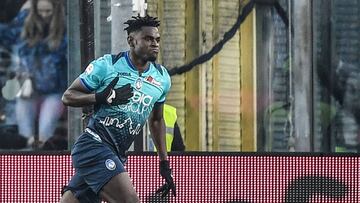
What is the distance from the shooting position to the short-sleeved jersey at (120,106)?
8.20 m

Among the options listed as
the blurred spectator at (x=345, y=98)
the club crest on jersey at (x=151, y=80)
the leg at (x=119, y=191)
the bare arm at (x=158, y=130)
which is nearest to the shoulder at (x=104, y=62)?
the club crest on jersey at (x=151, y=80)

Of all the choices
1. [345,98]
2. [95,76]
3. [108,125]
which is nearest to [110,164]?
[108,125]

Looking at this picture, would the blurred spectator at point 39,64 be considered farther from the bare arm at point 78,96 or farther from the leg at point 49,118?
the bare arm at point 78,96

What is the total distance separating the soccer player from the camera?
26.6ft

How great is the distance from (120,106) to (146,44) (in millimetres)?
481

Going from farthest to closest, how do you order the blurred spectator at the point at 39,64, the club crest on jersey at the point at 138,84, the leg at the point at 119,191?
the blurred spectator at the point at 39,64 → the club crest on jersey at the point at 138,84 → the leg at the point at 119,191

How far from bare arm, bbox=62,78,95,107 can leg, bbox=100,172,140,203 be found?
0.54m

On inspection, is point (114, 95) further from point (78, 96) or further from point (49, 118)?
point (49, 118)

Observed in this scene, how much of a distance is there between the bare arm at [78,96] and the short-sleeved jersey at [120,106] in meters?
0.04

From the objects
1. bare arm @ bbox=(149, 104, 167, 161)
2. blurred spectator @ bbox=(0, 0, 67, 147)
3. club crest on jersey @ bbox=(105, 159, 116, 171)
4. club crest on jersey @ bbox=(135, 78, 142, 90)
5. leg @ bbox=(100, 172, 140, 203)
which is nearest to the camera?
leg @ bbox=(100, 172, 140, 203)

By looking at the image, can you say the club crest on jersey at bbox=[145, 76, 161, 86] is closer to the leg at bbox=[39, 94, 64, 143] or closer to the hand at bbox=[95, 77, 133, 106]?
the hand at bbox=[95, 77, 133, 106]

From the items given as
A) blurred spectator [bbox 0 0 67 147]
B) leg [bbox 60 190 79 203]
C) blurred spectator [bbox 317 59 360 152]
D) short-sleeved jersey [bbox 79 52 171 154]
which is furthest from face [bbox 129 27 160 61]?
blurred spectator [bbox 317 59 360 152]

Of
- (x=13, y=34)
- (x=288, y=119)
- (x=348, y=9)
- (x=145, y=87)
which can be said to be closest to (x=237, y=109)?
(x=288, y=119)

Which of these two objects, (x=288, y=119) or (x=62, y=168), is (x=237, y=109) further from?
(x=62, y=168)
